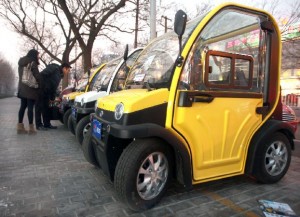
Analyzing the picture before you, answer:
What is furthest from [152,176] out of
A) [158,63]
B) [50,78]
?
[50,78]

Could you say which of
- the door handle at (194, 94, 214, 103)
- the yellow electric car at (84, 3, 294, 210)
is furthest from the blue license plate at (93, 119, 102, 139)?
the door handle at (194, 94, 214, 103)

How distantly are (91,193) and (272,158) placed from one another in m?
2.49

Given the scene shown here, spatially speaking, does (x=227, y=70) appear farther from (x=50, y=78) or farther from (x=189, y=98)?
(x=50, y=78)

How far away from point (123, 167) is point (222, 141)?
1319mm

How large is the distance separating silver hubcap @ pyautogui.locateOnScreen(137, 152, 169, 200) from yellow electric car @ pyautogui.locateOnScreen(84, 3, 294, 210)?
0.04 ft

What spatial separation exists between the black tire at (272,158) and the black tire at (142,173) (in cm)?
132

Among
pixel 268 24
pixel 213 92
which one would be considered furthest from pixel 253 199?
pixel 268 24

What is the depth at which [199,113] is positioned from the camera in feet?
11.3

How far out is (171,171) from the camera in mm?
3494

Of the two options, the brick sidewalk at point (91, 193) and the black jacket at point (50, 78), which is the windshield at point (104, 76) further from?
the brick sidewalk at point (91, 193)

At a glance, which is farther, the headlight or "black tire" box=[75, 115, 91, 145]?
"black tire" box=[75, 115, 91, 145]

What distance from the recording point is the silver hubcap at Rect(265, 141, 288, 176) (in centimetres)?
414

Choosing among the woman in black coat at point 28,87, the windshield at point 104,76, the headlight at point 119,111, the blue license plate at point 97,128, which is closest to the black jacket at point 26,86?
the woman in black coat at point 28,87

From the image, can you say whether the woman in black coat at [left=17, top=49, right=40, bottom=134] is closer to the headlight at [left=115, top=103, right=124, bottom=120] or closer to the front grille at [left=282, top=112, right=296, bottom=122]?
the headlight at [left=115, top=103, right=124, bottom=120]
